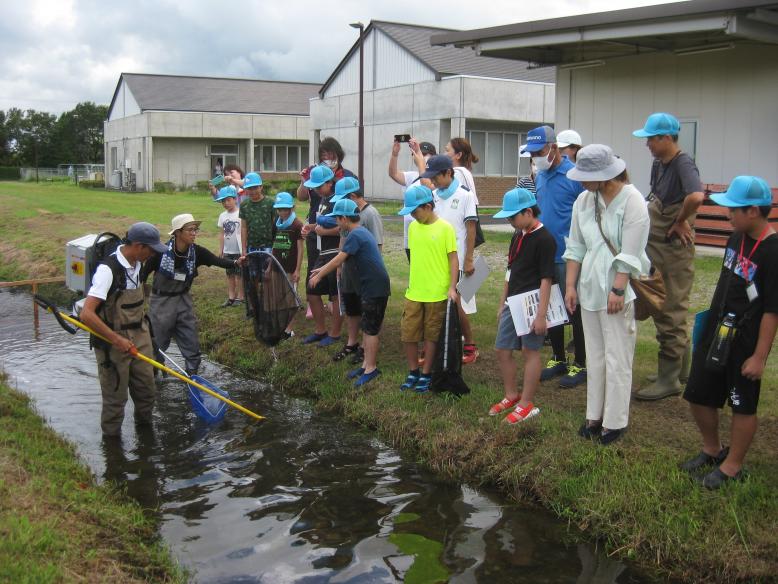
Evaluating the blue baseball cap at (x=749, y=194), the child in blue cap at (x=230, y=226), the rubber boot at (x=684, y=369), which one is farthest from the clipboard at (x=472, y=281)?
the child in blue cap at (x=230, y=226)

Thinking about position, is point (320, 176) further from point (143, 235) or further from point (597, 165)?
point (597, 165)

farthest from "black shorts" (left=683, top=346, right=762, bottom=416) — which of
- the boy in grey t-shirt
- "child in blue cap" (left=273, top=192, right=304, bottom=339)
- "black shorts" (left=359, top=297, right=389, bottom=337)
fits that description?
"child in blue cap" (left=273, top=192, right=304, bottom=339)

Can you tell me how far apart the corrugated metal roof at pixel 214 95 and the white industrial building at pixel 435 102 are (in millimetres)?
16797

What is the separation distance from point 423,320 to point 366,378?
1.06 metres

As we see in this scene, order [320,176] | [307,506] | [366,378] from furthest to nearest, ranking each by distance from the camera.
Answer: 1. [320,176]
2. [366,378]
3. [307,506]

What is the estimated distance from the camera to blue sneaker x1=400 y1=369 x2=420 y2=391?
732 centimetres

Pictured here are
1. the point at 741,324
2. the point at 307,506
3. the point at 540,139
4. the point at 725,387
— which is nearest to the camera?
the point at 741,324

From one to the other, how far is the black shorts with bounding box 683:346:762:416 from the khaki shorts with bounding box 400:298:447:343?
7.82 feet

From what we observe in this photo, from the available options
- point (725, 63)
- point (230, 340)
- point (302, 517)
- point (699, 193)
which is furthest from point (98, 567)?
point (725, 63)

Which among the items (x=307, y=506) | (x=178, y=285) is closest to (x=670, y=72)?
(x=178, y=285)

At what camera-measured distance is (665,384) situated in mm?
6598

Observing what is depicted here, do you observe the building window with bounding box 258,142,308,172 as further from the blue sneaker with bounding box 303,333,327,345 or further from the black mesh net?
the black mesh net

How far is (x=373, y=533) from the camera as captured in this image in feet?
17.2

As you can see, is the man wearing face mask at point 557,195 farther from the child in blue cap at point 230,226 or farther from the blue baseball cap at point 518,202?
the child in blue cap at point 230,226
